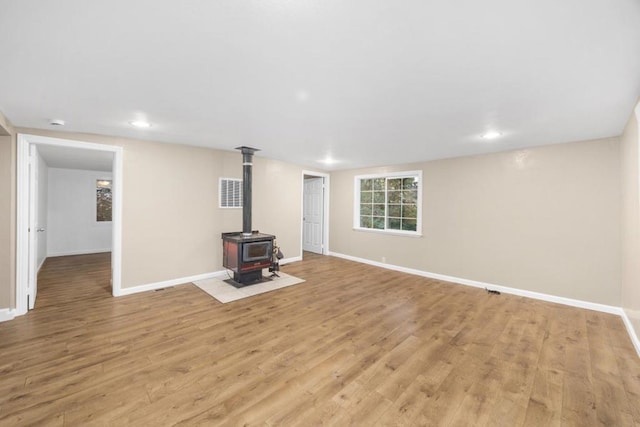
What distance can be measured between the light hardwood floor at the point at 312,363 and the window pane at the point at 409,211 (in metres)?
2.12

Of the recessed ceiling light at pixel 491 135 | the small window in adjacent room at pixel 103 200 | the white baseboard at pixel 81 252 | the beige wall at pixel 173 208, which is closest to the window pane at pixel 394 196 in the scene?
the recessed ceiling light at pixel 491 135

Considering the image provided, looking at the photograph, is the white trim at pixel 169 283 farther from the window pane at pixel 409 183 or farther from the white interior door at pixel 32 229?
the window pane at pixel 409 183

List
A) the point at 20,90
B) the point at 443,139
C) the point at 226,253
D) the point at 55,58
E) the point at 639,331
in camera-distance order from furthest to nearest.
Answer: the point at 226,253, the point at 443,139, the point at 639,331, the point at 20,90, the point at 55,58

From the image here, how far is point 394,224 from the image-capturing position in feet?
19.5

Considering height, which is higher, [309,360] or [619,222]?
[619,222]

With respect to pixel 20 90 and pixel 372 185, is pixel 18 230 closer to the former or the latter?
pixel 20 90

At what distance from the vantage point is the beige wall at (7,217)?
3057 millimetres

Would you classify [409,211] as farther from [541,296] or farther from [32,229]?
[32,229]

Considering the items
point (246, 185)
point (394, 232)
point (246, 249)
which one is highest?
point (246, 185)

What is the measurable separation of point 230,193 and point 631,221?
18.4 ft

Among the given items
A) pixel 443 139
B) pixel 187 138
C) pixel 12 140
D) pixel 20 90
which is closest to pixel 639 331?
pixel 443 139

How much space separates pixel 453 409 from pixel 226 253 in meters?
3.97

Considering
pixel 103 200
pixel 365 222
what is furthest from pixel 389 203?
pixel 103 200

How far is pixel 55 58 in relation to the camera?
68.2 inches
